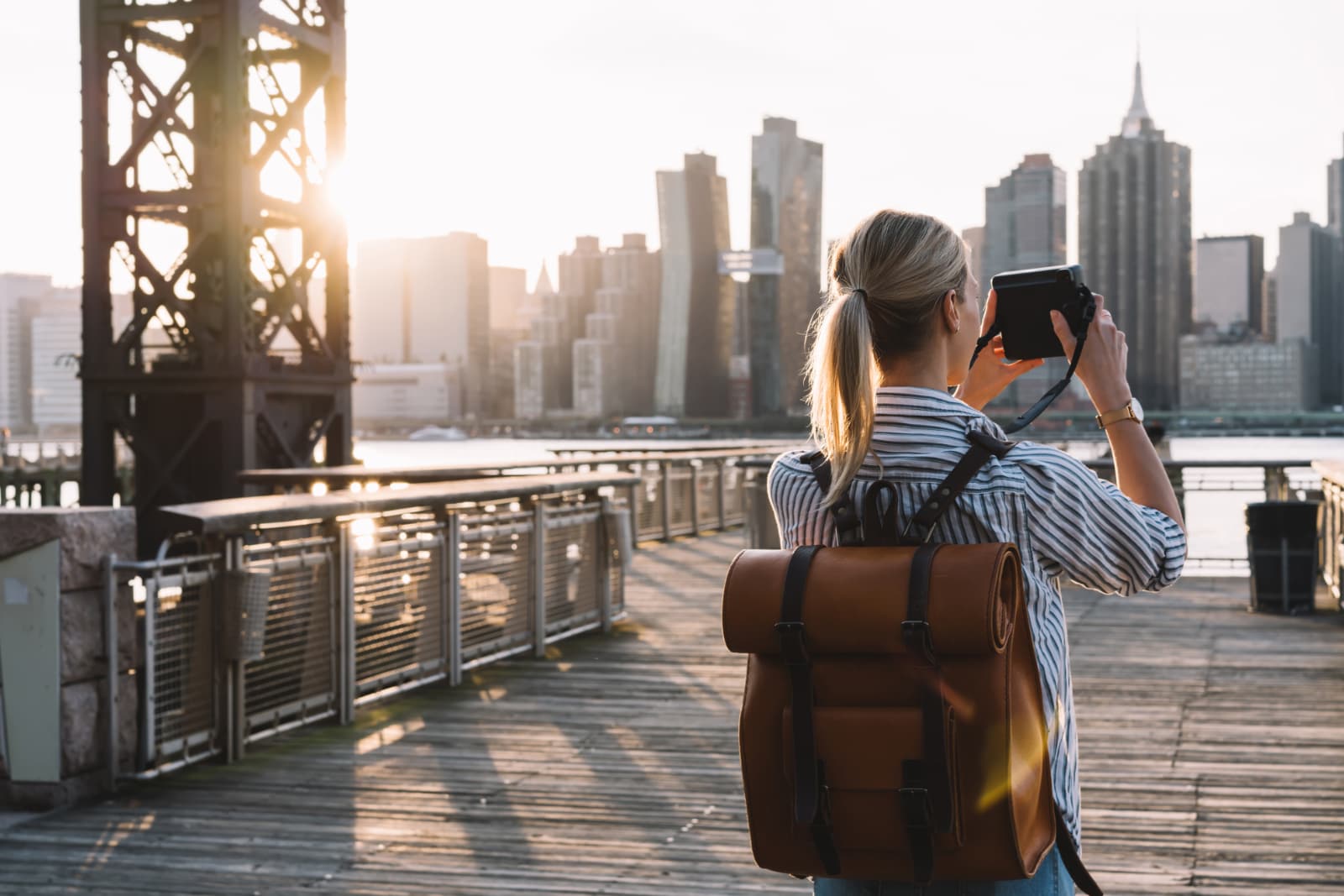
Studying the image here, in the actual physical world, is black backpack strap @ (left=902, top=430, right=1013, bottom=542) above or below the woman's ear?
below

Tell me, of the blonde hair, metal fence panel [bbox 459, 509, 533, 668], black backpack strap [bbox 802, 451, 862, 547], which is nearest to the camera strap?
the blonde hair

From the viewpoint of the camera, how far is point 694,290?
130 meters

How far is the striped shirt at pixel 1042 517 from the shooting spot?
6.44 feet

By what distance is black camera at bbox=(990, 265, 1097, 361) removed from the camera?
212 cm

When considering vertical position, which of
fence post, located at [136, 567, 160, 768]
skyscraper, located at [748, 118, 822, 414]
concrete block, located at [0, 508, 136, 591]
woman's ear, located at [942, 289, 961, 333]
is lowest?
fence post, located at [136, 567, 160, 768]

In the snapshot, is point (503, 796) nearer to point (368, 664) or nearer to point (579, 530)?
point (368, 664)

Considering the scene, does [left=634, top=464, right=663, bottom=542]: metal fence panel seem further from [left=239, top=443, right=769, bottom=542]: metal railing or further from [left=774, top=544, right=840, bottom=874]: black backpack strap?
[left=774, top=544, right=840, bottom=874]: black backpack strap

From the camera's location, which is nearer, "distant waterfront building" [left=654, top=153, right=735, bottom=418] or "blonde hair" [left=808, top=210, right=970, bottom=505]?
"blonde hair" [left=808, top=210, right=970, bottom=505]

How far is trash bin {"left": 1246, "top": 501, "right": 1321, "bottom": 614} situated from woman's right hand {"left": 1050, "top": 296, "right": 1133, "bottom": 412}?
33.1 ft

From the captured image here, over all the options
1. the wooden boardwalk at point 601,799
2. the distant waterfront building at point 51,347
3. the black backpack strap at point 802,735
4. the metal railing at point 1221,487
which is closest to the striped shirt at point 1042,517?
the black backpack strap at point 802,735

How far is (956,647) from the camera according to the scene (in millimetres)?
1788

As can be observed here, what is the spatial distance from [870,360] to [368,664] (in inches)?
238

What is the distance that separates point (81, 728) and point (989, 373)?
4.37 m

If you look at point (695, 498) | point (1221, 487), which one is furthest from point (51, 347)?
point (1221, 487)
